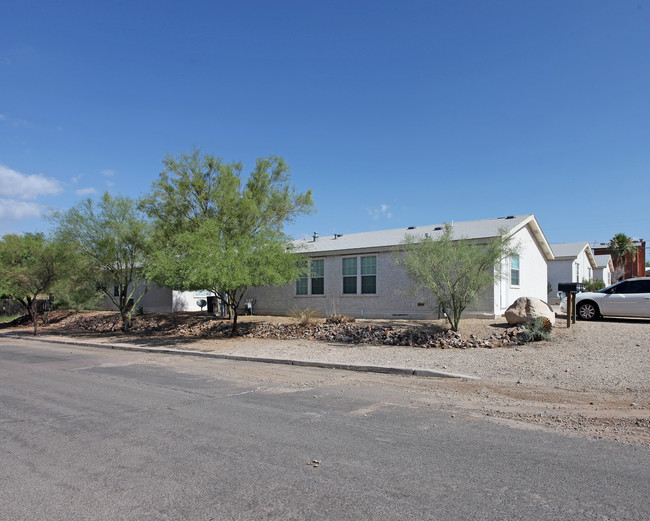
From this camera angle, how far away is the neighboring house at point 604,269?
141ft

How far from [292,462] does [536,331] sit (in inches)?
396

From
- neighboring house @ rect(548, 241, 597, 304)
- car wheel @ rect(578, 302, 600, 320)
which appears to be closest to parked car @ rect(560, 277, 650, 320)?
car wheel @ rect(578, 302, 600, 320)

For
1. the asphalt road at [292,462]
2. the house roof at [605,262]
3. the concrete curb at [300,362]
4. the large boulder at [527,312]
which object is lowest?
the concrete curb at [300,362]

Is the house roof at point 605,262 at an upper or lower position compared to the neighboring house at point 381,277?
upper

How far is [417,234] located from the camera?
19719mm

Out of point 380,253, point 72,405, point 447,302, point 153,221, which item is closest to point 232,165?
point 153,221

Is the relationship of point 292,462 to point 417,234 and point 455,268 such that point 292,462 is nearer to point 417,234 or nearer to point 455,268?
point 455,268

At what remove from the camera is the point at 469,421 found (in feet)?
20.0

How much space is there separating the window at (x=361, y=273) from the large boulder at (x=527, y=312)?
262 inches

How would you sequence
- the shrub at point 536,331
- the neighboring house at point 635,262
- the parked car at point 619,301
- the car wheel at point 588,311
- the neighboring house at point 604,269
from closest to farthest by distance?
the shrub at point 536,331 → the parked car at point 619,301 → the car wheel at point 588,311 → the neighboring house at point 604,269 → the neighboring house at point 635,262

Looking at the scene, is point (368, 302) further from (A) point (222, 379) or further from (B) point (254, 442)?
(B) point (254, 442)

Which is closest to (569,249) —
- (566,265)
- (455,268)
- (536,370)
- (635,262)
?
(566,265)

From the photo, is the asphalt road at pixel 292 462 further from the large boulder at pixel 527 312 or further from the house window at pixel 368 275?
the house window at pixel 368 275

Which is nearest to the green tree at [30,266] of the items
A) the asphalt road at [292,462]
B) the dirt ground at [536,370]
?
Result: the dirt ground at [536,370]
